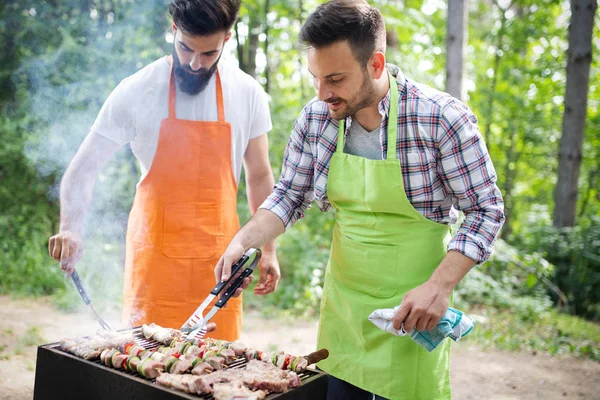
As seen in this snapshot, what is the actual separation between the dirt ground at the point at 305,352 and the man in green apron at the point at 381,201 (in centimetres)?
266

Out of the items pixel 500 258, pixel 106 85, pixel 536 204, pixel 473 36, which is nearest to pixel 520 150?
pixel 536 204

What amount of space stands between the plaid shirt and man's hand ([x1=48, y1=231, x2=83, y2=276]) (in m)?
1.18

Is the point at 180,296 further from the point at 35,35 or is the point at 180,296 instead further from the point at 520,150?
the point at 520,150

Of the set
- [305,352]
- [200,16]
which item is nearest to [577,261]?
[305,352]

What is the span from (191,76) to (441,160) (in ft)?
4.44

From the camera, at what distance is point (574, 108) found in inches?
347

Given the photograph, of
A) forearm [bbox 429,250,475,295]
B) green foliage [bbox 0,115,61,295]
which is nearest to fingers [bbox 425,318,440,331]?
forearm [bbox 429,250,475,295]

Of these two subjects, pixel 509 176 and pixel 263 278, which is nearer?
pixel 263 278

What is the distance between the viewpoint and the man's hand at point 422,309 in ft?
6.40

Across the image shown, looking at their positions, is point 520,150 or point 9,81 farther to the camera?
point 520,150

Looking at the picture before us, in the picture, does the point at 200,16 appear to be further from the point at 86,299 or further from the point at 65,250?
the point at 86,299

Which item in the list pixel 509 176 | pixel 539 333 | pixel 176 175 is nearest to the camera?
pixel 176 175

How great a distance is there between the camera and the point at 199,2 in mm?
2555

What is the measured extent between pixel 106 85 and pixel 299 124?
5112 mm
